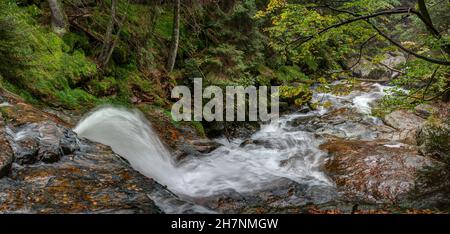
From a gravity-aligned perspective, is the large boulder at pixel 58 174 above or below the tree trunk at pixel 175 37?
below

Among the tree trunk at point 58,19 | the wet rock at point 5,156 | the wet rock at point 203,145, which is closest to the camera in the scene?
the wet rock at point 5,156

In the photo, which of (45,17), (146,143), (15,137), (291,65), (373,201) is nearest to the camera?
(15,137)

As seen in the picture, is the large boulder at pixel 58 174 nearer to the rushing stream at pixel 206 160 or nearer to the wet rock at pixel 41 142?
the wet rock at pixel 41 142

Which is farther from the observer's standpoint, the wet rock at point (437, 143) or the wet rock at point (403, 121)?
the wet rock at point (403, 121)

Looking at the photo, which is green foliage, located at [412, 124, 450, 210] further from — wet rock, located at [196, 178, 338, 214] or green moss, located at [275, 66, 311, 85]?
green moss, located at [275, 66, 311, 85]

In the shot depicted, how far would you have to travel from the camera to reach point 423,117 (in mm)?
13664

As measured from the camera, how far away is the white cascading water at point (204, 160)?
22.3 feet

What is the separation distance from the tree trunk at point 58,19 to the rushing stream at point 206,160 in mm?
2876

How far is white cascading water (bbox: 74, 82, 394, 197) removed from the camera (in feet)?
22.3

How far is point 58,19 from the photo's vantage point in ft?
31.2

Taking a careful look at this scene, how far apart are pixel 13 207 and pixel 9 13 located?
4.81m

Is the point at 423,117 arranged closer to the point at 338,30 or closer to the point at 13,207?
the point at 338,30

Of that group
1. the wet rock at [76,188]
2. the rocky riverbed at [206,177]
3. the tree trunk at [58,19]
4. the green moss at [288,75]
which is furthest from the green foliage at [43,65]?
the green moss at [288,75]

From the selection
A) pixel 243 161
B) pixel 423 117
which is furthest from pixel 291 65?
pixel 243 161
